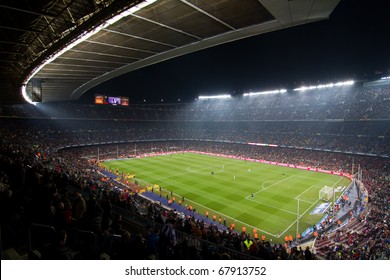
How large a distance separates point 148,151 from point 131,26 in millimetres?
57569

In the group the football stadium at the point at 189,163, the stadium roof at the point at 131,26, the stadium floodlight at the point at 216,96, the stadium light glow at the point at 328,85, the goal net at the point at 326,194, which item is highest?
the stadium floodlight at the point at 216,96

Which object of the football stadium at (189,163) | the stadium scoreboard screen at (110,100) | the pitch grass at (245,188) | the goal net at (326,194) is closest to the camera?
the football stadium at (189,163)

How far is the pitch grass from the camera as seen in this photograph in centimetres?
2478

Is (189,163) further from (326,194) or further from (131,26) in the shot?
(131,26)

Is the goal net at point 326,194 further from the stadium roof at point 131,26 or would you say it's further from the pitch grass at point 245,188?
the stadium roof at point 131,26

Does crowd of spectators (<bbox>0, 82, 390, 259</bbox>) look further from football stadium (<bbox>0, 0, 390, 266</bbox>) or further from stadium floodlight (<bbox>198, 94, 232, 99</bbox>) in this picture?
stadium floodlight (<bbox>198, 94, 232, 99</bbox>)

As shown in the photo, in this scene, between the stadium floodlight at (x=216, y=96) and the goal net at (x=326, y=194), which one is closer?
the goal net at (x=326, y=194)

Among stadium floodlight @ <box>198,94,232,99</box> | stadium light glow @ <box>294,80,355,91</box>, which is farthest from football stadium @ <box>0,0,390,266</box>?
stadium floodlight @ <box>198,94,232,99</box>

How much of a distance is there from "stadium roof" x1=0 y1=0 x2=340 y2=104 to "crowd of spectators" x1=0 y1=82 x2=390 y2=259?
615 centimetres

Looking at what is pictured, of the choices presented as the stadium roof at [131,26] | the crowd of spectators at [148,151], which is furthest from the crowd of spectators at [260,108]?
the stadium roof at [131,26]

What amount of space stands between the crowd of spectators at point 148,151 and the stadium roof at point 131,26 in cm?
615

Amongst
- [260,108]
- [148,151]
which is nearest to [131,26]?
[148,151]

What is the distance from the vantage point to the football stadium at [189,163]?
262 inches

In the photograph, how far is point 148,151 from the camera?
68.5 m
